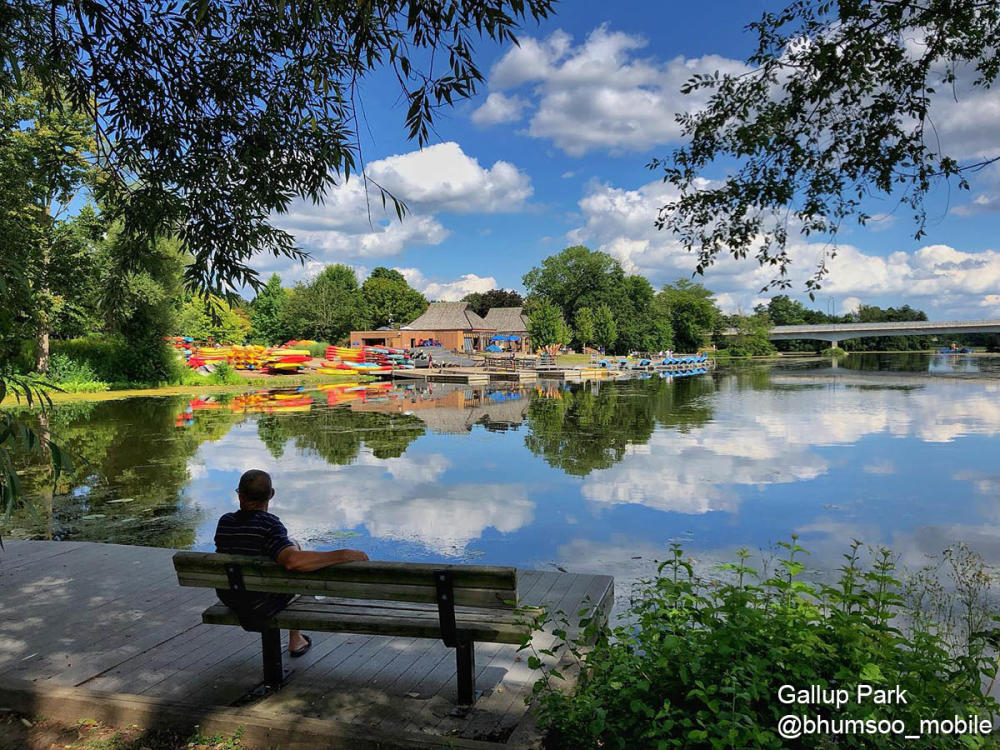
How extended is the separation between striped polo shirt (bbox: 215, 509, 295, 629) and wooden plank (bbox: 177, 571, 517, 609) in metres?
0.11

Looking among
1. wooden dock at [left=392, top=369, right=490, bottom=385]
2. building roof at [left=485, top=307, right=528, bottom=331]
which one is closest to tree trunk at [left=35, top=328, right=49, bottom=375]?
wooden dock at [left=392, top=369, right=490, bottom=385]

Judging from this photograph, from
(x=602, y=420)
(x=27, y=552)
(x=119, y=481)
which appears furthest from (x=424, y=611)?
(x=602, y=420)

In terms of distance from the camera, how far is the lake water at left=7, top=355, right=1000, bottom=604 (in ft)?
25.1

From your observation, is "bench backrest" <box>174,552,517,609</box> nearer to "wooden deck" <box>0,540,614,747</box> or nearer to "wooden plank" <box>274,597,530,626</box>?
"wooden plank" <box>274,597,530,626</box>

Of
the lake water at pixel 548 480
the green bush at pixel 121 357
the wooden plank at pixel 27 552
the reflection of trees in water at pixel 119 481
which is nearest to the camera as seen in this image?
Result: the wooden plank at pixel 27 552

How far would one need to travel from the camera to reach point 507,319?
3014 inches

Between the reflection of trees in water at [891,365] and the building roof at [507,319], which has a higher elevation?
the building roof at [507,319]

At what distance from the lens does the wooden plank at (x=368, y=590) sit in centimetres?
Answer: 296

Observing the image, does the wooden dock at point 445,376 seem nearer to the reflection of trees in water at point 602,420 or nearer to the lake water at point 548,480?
the reflection of trees in water at point 602,420

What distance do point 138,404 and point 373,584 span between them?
24123 millimetres

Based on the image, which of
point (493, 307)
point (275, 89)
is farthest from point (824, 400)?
point (493, 307)

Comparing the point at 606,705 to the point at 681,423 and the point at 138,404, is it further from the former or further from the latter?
the point at 138,404

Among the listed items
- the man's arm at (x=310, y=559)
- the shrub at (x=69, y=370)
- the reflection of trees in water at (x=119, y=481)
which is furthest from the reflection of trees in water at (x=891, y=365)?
the man's arm at (x=310, y=559)

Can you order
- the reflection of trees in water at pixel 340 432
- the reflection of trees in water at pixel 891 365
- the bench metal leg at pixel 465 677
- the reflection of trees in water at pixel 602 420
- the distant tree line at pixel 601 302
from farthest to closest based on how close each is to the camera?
1. the distant tree line at pixel 601 302
2. the reflection of trees in water at pixel 891 365
3. the reflection of trees in water at pixel 340 432
4. the reflection of trees in water at pixel 602 420
5. the bench metal leg at pixel 465 677
